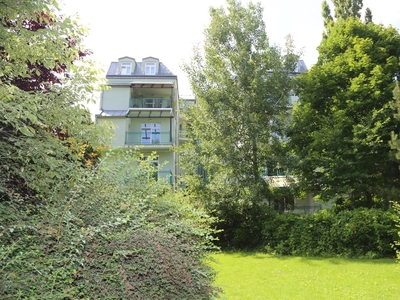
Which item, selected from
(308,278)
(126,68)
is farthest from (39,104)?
(126,68)

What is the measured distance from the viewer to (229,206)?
49.5ft

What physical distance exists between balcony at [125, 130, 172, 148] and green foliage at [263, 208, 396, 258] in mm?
12117

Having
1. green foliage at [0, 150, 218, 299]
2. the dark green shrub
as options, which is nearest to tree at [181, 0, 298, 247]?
the dark green shrub

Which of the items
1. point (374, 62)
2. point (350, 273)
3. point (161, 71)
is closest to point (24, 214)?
point (350, 273)

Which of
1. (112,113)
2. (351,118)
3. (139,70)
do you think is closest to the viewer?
(351,118)

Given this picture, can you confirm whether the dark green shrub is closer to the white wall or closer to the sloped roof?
the sloped roof

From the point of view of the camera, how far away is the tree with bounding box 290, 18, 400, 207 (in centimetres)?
1547

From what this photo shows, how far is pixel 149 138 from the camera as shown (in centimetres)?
2403

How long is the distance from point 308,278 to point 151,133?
1723 centimetres

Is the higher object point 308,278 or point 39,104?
point 39,104

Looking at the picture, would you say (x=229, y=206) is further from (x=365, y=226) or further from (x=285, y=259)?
(x=365, y=226)

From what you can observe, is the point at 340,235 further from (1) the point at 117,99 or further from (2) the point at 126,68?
(2) the point at 126,68

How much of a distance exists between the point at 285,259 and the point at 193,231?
906cm

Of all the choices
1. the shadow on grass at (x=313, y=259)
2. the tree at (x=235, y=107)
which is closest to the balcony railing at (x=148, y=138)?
the tree at (x=235, y=107)
